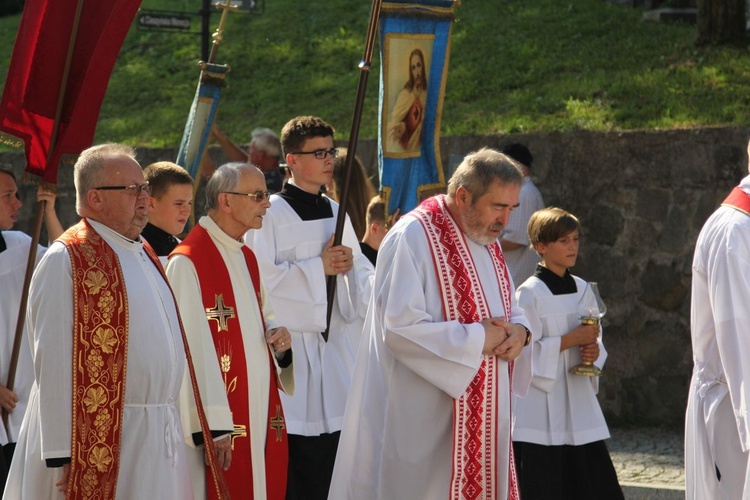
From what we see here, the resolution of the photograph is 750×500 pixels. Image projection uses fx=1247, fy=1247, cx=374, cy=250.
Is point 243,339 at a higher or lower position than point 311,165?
lower

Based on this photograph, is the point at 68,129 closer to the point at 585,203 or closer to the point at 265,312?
the point at 265,312

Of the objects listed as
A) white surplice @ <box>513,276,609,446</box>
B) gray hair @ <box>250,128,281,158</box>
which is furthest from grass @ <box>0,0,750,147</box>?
white surplice @ <box>513,276,609,446</box>

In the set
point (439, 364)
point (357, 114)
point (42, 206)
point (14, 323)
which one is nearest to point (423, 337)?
point (439, 364)

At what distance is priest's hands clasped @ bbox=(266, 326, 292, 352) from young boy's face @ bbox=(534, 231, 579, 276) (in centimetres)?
204

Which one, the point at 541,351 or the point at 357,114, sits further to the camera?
the point at 541,351

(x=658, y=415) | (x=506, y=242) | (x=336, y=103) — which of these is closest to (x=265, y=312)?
(x=506, y=242)

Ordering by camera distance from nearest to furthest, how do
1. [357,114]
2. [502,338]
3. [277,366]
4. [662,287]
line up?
[502,338] < [277,366] < [357,114] < [662,287]

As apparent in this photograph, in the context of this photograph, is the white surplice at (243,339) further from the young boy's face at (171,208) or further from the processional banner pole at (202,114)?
the processional banner pole at (202,114)

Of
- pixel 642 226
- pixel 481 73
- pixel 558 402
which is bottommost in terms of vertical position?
pixel 558 402

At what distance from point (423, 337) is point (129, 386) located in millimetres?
1251

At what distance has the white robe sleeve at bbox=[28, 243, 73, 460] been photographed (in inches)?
187

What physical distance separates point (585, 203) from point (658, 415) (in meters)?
1.87

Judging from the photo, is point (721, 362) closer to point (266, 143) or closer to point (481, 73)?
point (266, 143)

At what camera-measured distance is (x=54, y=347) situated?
4785 millimetres
